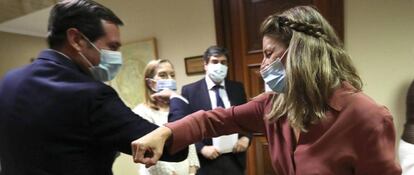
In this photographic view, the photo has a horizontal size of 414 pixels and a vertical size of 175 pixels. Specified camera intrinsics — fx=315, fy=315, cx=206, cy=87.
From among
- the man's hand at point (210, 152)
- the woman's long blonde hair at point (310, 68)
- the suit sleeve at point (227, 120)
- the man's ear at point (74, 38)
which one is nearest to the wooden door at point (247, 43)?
the man's hand at point (210, 152)

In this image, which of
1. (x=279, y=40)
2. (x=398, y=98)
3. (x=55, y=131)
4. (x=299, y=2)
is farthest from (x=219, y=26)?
(x=55, y=131)

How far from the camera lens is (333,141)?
2.94 ft

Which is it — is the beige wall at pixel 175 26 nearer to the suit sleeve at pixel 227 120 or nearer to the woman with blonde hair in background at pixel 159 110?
the woman with blonde hair in background at pixel 159 110

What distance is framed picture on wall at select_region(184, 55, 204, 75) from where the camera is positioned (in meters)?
2.82

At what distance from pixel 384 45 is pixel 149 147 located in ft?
6.03

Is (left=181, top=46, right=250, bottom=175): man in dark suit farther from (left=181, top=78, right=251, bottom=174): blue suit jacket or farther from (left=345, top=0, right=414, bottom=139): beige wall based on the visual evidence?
(left=345, top=0, right=414, bottom=139): beige wall


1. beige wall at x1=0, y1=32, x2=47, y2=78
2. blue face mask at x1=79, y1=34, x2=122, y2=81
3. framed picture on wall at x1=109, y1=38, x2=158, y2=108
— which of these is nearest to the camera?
blue face mask at x1=79, y1=34, x2=122, y2=81

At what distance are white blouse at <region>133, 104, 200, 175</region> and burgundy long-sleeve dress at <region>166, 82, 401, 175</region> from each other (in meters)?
0.87

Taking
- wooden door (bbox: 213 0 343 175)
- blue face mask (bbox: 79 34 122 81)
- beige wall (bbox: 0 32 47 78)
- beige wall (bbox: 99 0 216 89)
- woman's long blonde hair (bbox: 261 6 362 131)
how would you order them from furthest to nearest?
beige wall (bbox: 0 32 47 78)
beige wall (bbox: 99 0 216 89)
wooden door (bbox: 213 0 343 175)
blue face mask (bbox: 79 34 122 81)
woman's long blonde hair (bbox: 261 6 362 131)

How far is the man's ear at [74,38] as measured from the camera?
97cm

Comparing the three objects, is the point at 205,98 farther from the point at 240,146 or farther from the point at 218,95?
the point at 240,146

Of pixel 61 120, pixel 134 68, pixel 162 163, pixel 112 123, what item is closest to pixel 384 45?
pixel 162 163

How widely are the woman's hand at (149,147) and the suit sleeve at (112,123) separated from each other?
19mm

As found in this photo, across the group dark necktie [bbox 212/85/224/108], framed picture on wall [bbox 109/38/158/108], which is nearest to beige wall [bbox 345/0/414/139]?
dark necktie [bbox 212/85/224/108]
